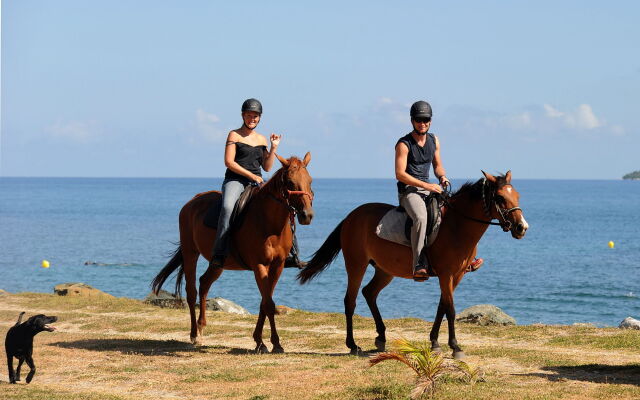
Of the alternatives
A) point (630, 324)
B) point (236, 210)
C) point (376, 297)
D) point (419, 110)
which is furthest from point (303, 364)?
point (630, 324)

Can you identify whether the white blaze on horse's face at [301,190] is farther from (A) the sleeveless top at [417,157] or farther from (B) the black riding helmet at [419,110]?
(B) the black riding helmet at [419,110]

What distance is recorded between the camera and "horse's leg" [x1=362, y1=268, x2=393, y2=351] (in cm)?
1341

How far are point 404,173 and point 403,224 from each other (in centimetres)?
79

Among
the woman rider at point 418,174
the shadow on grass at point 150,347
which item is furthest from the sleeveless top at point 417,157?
the shadow on grass at point 150,347

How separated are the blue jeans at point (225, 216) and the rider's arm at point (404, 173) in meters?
2.85

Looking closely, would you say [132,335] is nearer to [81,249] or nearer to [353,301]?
[353,301]

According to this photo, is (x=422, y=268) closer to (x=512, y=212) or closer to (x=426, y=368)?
(x=512, y=212)

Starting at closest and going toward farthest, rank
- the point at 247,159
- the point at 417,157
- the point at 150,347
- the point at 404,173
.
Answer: the point at 404,173, the point at 417,157, the point at 247,159, the point at 150,347

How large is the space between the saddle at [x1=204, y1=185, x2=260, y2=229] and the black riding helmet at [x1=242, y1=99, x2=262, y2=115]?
1.25 meters

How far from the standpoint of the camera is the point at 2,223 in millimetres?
113812

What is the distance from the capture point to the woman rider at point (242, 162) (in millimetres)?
13516

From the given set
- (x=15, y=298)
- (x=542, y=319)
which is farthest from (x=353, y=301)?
(x=542, y=319)

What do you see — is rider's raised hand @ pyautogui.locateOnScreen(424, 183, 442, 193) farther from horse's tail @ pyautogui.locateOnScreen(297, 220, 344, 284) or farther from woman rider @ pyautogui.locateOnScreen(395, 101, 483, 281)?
horse's tail @ pyautogui.locateOnScreen(297, 220, 344, 284)

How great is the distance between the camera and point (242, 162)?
13.7 meters
